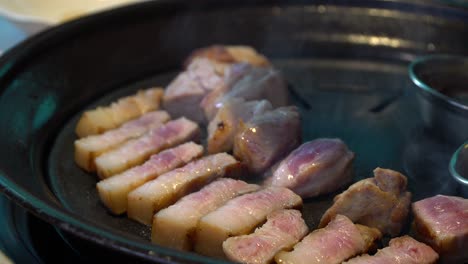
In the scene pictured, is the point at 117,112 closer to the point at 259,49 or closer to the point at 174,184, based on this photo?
the point at 174,184

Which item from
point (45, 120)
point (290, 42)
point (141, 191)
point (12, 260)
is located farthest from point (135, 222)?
point (290, 42)

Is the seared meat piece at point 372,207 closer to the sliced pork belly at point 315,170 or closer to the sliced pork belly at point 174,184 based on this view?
the sliced pork belly at point 315,170

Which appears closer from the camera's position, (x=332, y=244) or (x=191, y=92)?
(x=332, y=244)

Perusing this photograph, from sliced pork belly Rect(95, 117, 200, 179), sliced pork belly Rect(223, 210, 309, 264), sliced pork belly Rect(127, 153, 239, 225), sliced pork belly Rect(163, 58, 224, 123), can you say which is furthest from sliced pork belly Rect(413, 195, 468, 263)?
sliced pork belly Rect(163, 58, 224, 123)

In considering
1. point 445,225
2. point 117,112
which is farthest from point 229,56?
point 445,225

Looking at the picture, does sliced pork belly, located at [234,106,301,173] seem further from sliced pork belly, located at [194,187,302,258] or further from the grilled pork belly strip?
the grilled pork belly strip

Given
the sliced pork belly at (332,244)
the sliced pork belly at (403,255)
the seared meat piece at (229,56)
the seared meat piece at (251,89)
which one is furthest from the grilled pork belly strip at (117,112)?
the sliced pork belly at (403,255)

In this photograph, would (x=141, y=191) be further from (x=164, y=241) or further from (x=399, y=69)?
(x=399, y=69)
